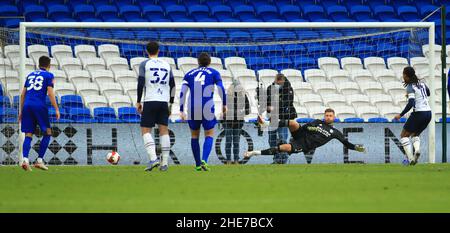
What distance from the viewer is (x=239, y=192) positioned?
367 inches

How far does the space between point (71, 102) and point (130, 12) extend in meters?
6.38

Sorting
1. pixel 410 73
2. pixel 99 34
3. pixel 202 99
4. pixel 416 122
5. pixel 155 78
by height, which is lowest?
pixel 416 122

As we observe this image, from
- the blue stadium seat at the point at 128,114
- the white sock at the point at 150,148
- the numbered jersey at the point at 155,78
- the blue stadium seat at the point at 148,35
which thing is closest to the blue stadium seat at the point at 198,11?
the blue stadium seat at the point at 148,35

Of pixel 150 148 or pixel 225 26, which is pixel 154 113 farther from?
pixel 225 26

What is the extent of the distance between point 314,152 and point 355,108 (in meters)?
1.50

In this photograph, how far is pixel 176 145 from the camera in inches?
712

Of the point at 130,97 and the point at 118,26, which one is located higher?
the point at 118,26

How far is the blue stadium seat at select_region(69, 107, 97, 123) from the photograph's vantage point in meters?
18.2

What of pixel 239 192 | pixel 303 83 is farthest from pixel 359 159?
pixel 239 192

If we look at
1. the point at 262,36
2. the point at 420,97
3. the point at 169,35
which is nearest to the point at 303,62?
the point at 262,36

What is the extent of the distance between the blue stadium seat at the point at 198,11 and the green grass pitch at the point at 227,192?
12243mm

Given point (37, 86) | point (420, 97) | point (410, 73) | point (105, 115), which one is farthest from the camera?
point (105, 115)

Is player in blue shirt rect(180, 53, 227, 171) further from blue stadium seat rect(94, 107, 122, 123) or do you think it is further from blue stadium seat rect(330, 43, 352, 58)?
blue stadium seat rect(330, 43, 352, 58)

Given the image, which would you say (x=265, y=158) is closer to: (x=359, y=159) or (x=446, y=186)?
(x=359, y=159)
